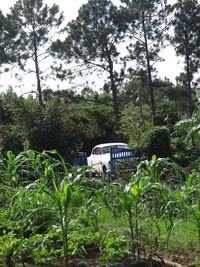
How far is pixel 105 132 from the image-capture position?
99.7ft

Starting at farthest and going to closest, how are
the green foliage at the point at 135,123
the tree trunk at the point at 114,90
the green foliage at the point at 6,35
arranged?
the tree trunk at the point at 114,90 < the green foliage at the point at 6,35 < the green foliage at the point at 135,123

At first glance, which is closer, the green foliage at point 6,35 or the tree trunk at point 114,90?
the green foliage at point 6,35

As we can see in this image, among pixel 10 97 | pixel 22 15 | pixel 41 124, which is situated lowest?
pixel 41 124

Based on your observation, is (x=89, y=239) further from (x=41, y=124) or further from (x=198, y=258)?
(x=41, y=124)

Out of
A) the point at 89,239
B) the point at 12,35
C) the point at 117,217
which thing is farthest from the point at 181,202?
the point at 12,35

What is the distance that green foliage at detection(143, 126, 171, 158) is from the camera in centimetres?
1401

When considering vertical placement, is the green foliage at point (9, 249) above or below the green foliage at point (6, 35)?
below

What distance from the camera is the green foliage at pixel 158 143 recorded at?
14.0 meters

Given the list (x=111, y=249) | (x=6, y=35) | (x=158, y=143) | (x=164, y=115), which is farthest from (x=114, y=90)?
(x=111, y=249)

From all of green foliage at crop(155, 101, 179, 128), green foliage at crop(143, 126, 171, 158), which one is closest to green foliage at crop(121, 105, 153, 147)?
green foliage at crop(143, 126, 171, 158)

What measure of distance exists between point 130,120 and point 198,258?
1879 cm

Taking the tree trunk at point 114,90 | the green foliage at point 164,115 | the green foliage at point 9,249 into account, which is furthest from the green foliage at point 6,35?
the green foliage at point 9,249

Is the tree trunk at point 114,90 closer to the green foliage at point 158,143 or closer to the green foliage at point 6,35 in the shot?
the green foliage at point 6,35

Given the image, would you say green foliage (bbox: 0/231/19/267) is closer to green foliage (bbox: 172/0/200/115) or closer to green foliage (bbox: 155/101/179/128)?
green foliage (bbox: 155/101/179/128)
